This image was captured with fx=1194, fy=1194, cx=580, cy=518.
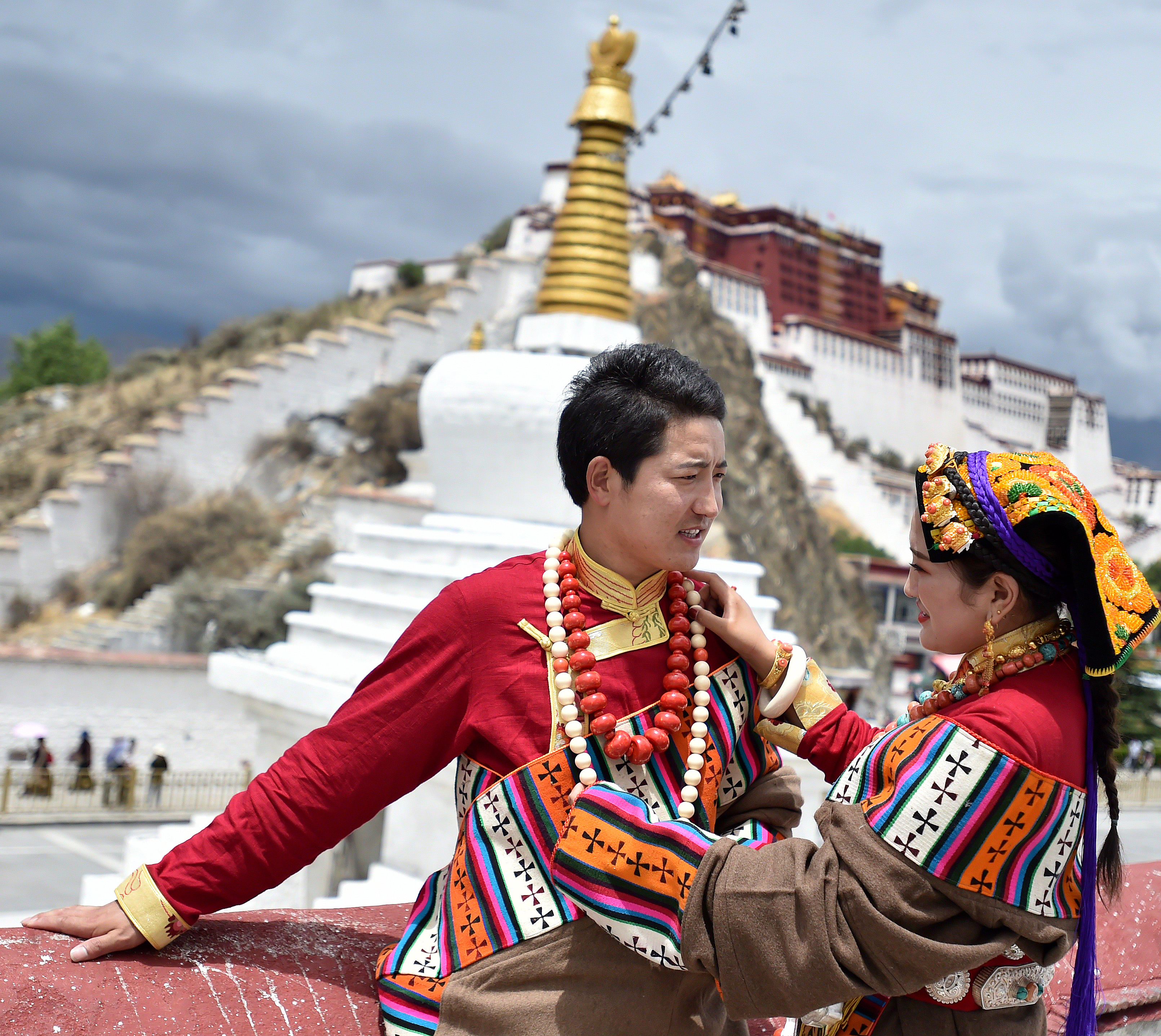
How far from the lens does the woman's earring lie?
6.52ft

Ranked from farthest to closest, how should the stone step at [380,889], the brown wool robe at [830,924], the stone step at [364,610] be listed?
the stone step at [364,610]
the stone step at [380,889]
the brown wool robe at [830,924]

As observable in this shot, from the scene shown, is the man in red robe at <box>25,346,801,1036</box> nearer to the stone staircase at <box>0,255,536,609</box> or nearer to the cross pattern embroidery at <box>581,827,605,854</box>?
the cross pattern embroidery at <box>581,827,605,854</box>

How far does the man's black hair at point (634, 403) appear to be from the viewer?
7.11ft

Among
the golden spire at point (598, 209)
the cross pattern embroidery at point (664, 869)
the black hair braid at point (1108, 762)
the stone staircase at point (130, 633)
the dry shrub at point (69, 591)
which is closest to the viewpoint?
the cross pattern embroidery at point (664, 869)

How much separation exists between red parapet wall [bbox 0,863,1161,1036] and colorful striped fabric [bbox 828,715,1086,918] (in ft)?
2.94

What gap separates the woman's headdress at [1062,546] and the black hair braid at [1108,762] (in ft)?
0.07

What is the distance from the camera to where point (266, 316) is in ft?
148

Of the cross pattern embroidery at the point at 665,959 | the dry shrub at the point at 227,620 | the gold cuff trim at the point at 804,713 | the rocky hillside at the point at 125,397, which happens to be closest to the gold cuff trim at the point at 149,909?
the cross pattern embroidery at the point at 665,959

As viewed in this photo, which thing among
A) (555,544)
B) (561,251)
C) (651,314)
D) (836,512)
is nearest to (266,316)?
(651,314)

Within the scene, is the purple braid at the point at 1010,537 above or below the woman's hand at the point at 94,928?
above

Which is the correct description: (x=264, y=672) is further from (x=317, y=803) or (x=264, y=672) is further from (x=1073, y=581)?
(x=1073, y=581)

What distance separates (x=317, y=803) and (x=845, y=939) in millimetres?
947

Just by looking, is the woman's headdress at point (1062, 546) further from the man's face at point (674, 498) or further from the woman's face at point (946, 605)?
the man's face at point (674, 498)

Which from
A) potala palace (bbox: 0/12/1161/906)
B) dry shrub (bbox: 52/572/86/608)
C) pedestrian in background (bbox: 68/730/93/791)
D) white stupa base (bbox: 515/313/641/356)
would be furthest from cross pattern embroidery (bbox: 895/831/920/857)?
dry shrub (bbox: 52/572/86/608)
